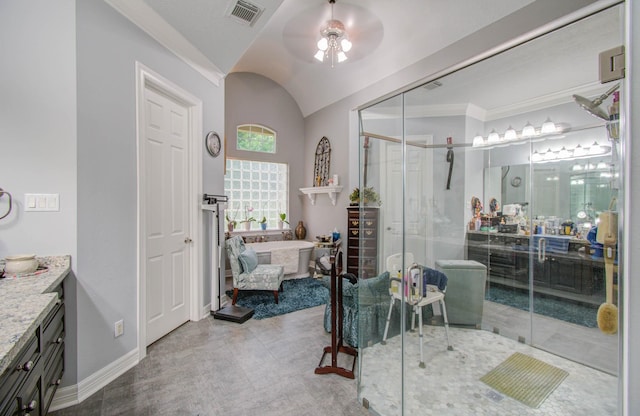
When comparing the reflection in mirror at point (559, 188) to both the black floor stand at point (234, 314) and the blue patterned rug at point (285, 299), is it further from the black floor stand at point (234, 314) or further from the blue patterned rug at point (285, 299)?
the black floor stand at point (234, 314)

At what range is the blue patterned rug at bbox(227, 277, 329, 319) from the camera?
3329 mm

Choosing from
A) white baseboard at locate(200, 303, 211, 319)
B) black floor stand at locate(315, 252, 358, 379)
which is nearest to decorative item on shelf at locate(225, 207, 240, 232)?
white baseboard at locate(200, 303, 211, 319)

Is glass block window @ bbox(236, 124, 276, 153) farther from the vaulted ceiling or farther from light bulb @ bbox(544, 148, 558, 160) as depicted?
light bulb @ bbox(544, 148, 558, 160)

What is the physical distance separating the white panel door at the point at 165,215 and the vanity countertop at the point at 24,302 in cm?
67

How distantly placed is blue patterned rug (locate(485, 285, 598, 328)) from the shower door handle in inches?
13.8

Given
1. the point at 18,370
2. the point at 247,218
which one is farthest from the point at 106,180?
the point at 247,218

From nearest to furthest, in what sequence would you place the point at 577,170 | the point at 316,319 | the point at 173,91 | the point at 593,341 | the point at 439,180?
1. the point at 593,341
2. the point at 577,170
3. the point at 173,91
4. the point at 439,180
5. the point at 316,319

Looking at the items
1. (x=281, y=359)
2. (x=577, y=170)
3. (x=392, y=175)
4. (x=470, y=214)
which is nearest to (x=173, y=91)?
(x=392, y=175)

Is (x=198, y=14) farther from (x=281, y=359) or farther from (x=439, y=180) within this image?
(x=281, y=359)

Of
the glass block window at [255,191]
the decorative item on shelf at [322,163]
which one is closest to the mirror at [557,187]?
the decorative item on shelf at [322,163]

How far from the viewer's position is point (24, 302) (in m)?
1.18

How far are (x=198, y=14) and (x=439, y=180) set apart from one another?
8.69ft

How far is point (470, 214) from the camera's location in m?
2.99

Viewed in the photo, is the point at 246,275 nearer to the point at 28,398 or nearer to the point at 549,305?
the point at 28,398
